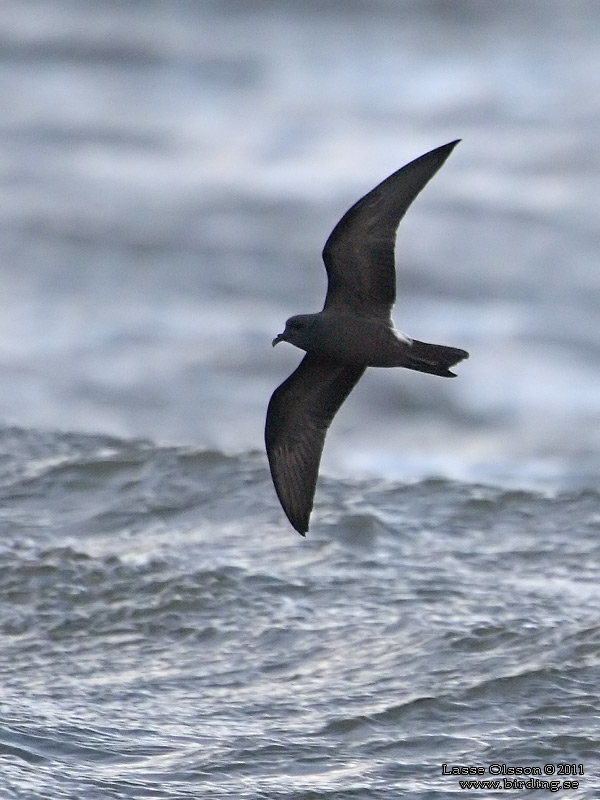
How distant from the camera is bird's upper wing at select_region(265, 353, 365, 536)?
6441 millimetres

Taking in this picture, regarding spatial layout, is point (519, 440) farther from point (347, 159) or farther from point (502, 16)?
point (502, 16)

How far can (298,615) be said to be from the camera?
309 inches

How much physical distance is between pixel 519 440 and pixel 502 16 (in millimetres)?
9333

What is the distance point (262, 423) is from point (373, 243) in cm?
464

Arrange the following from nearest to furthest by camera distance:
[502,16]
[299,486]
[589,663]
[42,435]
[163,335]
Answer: [299,486], [589,663], [42,435], [163,335], [502,16]

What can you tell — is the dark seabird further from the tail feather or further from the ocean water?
the ocean water

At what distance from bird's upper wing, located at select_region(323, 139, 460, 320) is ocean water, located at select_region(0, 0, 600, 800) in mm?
1897

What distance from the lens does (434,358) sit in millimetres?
5727

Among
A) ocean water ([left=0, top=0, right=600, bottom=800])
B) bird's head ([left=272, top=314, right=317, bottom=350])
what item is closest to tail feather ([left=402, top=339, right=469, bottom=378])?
bird's head ([left=272, top=314, right=317, bottom=350])

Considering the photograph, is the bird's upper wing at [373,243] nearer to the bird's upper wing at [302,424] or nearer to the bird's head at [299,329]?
the bird's head at [299,329]

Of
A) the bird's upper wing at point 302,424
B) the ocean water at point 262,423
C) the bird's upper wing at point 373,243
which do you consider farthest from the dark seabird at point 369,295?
Answer: the ocean water at point 262,423

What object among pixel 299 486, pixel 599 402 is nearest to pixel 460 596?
pixel 299 486

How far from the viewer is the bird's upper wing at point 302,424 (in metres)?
6.44

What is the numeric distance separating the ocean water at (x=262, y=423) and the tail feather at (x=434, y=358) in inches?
67.6
